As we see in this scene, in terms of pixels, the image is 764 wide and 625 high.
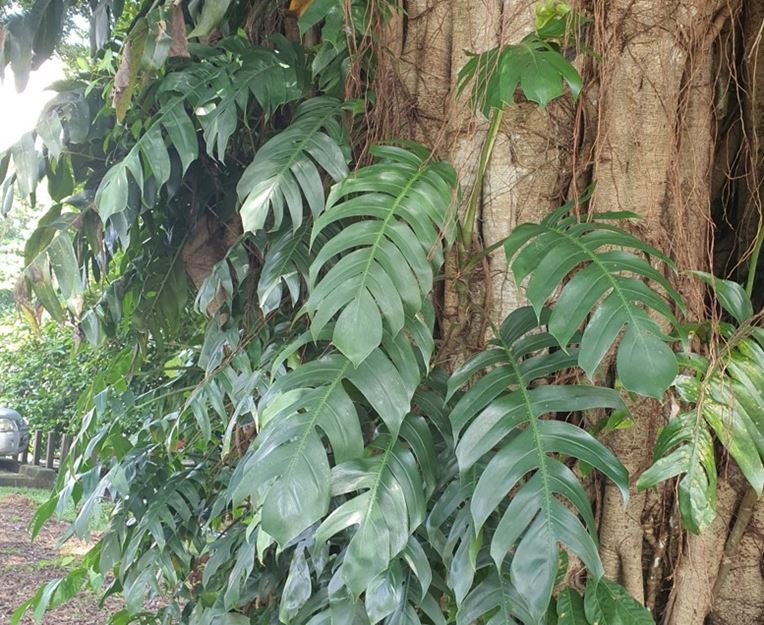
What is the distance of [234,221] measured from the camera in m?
1.86

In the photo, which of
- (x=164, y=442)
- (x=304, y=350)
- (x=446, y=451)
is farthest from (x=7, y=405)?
(x=446, y=451)

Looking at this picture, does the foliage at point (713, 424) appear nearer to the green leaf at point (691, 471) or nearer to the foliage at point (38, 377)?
the green leaf at point (691, 471)

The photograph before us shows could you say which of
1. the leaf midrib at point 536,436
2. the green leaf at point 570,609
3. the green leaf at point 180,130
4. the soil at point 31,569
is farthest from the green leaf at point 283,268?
the soil at point 31,569

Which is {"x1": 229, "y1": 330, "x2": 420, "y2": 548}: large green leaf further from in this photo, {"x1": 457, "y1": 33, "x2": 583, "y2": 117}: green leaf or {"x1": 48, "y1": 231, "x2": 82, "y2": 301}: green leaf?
{"x1": 48, "y1": 231, "x2": 82, "y2": 301}: green leaf

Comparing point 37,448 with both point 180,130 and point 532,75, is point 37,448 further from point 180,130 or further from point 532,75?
point 532,75

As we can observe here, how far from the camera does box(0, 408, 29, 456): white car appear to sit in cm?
596

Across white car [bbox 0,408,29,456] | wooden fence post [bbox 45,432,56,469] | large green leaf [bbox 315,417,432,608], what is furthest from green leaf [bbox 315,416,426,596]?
white car [bbox 0,408,29,456]

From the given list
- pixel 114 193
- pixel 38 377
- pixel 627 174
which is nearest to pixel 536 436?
pixel 627 174

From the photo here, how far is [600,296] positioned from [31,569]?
4.01 m

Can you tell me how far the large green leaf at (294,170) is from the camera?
4.35 feet

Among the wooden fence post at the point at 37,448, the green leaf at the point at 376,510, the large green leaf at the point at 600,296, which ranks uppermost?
the large green leaf at the point at 600,296

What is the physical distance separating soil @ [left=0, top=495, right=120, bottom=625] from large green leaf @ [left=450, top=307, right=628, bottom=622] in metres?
2.40

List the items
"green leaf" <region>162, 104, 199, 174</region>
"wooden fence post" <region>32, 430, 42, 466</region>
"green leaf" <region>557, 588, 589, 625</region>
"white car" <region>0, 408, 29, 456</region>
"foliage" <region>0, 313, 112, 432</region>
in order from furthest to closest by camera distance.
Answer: "wooden fence post" <region>32, 430, 42, 466</region>, "white car" <region>0, 408, 29, 456</region>, "foliage" <region>0, 313, 112, 432</region>, "green leaf" <region>162, 104, 199, 174</region>, "green leaf" <region>557, 588, 589, 625</region>

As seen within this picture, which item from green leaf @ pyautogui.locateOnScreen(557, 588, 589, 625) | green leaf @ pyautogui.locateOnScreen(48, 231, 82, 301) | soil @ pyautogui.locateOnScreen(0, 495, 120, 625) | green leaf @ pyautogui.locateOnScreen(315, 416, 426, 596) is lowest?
soil @ pyautogui.locateOnScreen(0, 495, 120, 625)
